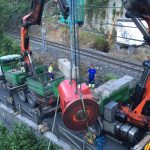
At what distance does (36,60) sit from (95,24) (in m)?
11.4

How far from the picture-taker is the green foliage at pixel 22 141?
10287 mm

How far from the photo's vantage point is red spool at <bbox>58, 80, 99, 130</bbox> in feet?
22.8

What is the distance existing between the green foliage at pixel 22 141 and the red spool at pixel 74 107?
325cm

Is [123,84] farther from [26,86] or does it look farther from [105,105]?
[26,86]

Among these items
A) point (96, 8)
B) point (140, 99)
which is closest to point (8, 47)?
point (96, 8)

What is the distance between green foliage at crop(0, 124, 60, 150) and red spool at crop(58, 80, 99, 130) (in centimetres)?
325

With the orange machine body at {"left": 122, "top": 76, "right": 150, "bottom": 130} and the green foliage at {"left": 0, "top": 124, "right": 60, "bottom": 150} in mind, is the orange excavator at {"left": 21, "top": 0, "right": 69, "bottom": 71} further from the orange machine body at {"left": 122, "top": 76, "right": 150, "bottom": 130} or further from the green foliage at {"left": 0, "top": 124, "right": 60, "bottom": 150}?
the orange machine body at {"left": 122, "top": 76, "right": 150, "bottom": 130}

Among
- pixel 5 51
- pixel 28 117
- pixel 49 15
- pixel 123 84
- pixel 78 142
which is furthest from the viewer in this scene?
pixel 49 15

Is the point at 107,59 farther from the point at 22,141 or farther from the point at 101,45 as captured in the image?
the point at 22,141

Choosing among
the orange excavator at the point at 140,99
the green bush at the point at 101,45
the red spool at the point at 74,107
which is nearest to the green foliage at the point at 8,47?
the green bush at the point at 101,45

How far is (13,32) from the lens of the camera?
3619cm

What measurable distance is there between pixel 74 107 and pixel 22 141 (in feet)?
14.4

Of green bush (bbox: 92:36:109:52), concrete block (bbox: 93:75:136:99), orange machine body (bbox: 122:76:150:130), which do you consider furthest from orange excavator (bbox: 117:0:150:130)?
green bush (bbox: 92:36:109:52)

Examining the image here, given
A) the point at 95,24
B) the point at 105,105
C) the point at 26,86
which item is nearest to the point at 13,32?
the point at 95,24
